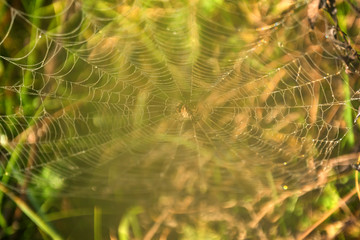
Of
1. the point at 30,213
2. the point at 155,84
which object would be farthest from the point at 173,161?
the point at 30,213

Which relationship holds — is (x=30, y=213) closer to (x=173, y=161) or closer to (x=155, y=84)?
(x=173, y=161)

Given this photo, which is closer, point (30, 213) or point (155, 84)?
point (30, 213)

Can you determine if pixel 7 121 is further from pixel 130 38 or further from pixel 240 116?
pixel 240 116

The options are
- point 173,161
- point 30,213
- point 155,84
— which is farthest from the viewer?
point 155,84

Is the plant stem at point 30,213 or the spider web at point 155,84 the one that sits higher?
the spider web at point 155,84

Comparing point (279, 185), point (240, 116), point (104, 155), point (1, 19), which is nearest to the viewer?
point (1, 19)

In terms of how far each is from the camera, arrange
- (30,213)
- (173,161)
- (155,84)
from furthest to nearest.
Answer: (155,84) → (173,161) → (30,213)

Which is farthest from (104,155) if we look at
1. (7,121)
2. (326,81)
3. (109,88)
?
(326,81)

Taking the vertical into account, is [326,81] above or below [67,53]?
below
